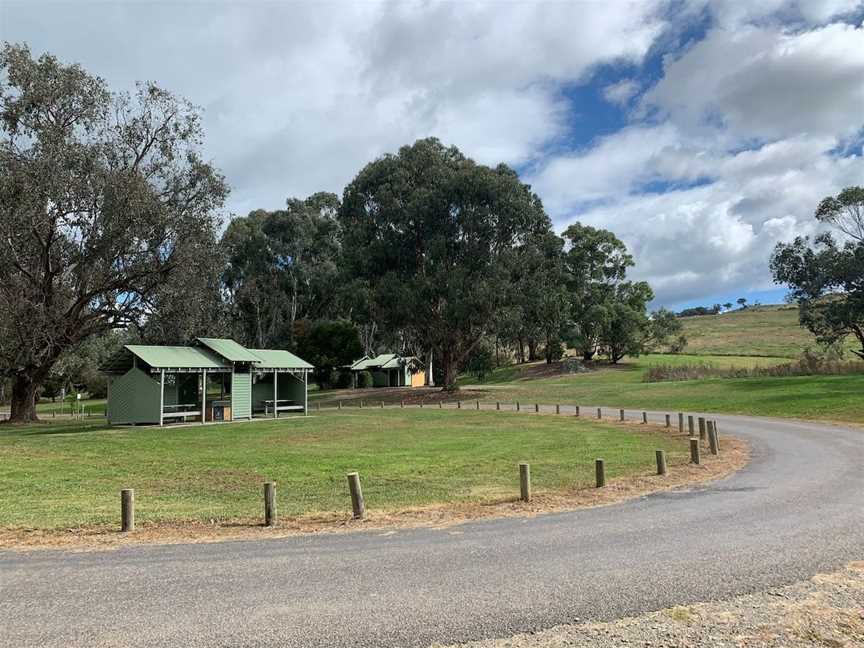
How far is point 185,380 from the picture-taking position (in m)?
37.5

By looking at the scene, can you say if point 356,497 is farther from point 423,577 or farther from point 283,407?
point 283,407

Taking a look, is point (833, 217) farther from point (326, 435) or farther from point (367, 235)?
point (326, 435)

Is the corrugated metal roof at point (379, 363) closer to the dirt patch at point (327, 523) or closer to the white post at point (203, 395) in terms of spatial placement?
the white post at point (203, 395)

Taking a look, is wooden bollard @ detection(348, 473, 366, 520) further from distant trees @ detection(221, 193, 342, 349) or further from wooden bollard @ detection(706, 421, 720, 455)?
distant trees @ detection(221, 193, 342, 349)

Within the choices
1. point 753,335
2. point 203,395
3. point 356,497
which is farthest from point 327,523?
point 753,335

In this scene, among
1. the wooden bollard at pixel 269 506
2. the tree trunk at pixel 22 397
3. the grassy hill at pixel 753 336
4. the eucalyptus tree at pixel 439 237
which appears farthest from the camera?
the grassy hill at pixel 753 336

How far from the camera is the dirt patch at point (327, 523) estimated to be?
9172mm

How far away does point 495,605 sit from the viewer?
598cm

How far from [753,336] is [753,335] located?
1.41 m

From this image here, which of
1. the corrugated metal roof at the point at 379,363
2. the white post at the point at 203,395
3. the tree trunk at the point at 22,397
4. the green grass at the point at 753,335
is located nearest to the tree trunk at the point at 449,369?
the corrugated metal roof at the point at 379,363

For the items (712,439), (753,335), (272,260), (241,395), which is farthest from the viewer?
(753,335)

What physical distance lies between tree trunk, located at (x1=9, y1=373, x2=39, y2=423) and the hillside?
7058 centimetres

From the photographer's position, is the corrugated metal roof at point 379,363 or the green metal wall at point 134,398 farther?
the corrugated metal roof at point 379,363

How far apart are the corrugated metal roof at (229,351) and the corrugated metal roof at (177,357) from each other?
46 cm
